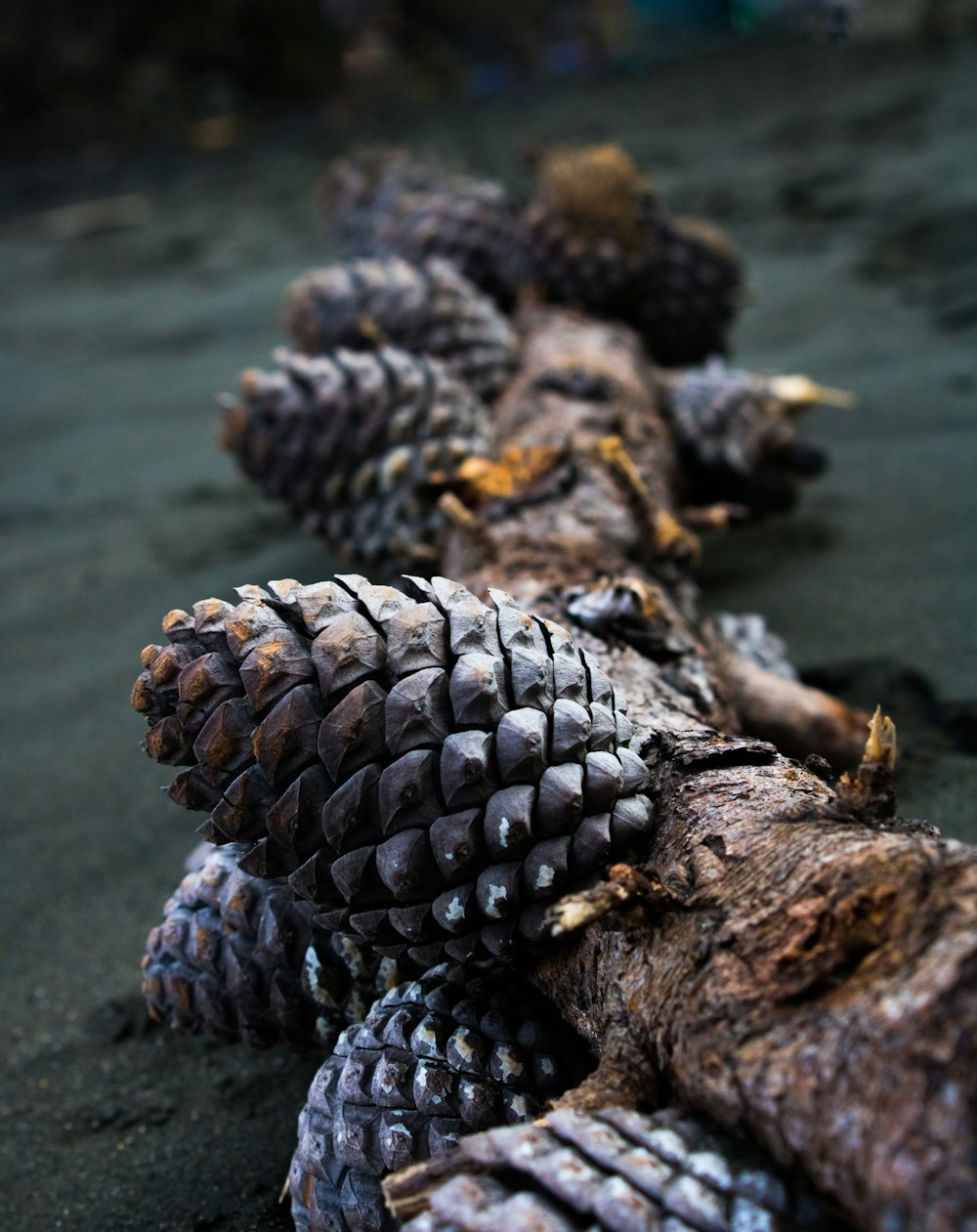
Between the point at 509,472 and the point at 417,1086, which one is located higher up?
the point at 509,472

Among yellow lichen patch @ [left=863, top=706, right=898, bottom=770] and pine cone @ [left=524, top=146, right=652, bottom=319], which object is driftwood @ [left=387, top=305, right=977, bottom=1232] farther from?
pine cone @ [left=524, top=146, right=652, bottom=319]

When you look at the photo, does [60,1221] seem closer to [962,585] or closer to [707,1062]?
[707,1062]

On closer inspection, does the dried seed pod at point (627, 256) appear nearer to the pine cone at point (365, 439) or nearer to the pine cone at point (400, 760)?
the pine cone at point (365, 439)

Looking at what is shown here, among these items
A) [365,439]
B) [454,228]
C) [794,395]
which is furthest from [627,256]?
[365,439]

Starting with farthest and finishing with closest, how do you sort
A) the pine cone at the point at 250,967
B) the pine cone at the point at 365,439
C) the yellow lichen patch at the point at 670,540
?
the pine cone at the point at 365,439, the yellow lichen patch at the point at 670,540, the pine cone at the point at 250,967

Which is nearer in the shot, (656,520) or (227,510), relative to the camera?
(656,520)

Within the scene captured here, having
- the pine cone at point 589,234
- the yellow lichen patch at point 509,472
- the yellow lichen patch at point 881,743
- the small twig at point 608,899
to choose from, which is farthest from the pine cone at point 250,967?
the pine cone at point 589,234

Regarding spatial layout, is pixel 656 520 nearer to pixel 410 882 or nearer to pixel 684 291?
pixel 410 882
